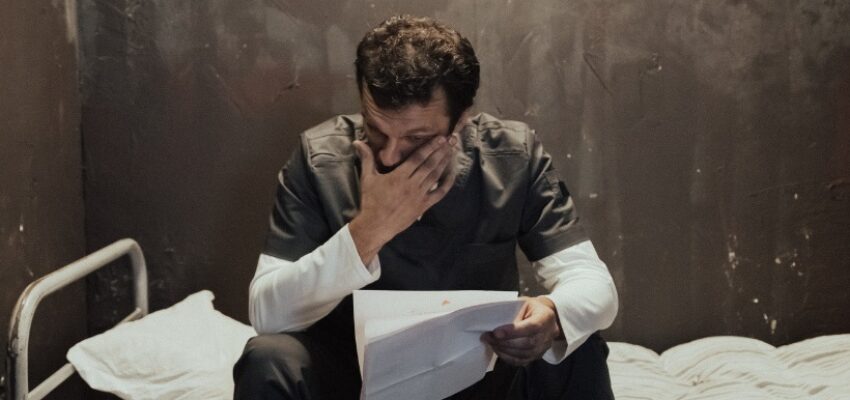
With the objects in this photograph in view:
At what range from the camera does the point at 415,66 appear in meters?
1.65

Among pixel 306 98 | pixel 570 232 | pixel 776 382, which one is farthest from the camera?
pixel 306 98

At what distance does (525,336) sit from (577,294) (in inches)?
8.3

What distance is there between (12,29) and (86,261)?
495 millimetres

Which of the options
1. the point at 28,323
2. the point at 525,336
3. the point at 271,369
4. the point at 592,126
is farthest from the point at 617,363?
the point at 28,323

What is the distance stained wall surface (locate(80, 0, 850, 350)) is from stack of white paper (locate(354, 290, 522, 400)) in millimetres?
934

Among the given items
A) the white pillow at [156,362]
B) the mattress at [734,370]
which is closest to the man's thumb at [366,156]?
the white pillow at [156,362]

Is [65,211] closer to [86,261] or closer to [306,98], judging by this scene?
[86,261]

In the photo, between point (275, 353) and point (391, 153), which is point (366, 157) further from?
point (275, 353)

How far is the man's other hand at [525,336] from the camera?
5.05ft

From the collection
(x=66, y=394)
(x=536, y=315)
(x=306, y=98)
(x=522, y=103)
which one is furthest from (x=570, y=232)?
(x=66, y=394)

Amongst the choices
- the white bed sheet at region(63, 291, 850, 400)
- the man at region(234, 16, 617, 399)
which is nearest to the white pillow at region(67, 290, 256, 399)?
the white bed sheet at region(63, 291, 850, 400)

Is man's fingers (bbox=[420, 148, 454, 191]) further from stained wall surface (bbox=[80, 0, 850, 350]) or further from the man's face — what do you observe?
stained wall surface (bbox=[80, 0, 850, 350])

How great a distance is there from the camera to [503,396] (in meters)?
1.72

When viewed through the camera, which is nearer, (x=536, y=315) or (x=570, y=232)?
(x=536, y=315)
